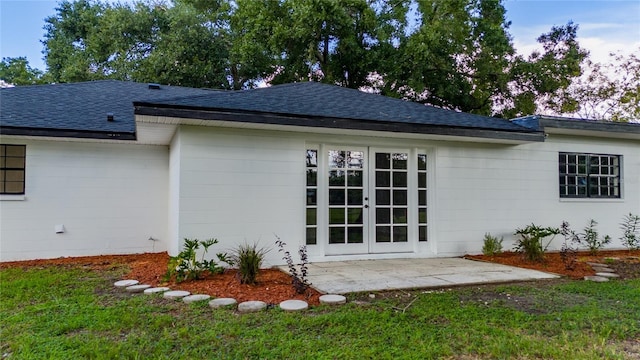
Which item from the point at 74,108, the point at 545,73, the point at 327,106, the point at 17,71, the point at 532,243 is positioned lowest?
the point at 532,243

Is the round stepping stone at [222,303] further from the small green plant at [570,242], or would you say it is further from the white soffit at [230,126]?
the small green plant at [570,242]

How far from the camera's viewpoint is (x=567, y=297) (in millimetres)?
4355

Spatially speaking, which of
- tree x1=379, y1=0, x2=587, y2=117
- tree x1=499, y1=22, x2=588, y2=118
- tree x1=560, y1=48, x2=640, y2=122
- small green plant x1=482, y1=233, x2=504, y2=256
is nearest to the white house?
small green plant x1=482, y1=233, x2=504, y2=256

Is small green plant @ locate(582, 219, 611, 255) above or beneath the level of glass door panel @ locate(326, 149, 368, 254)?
beneath

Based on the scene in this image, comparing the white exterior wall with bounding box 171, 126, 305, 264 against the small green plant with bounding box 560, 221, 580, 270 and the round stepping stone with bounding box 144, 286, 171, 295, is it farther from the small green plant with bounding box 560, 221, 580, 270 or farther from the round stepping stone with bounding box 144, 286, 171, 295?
the small green plant with bounding box 560, 221, 580, 270

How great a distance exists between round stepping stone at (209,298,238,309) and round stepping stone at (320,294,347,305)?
0.88m

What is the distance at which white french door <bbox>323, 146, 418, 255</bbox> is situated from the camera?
6.62 m

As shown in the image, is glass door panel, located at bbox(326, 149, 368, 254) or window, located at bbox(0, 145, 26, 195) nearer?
glass door panel, located at bbox(326, 149, 368, 254)

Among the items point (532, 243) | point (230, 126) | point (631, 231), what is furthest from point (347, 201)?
point (631, 231)

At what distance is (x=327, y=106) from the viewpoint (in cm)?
652

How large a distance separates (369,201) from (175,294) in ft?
11.8

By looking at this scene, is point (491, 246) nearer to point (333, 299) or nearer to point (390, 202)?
point (390, 202)

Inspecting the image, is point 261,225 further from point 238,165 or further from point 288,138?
point 288,138

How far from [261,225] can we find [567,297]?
4.06m
